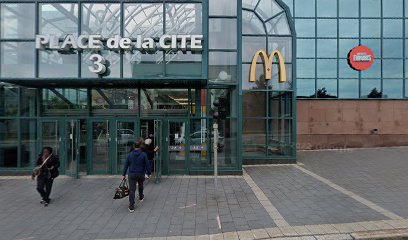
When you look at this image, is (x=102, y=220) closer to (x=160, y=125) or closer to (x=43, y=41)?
(x=160, y=125)

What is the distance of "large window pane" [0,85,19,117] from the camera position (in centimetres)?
976

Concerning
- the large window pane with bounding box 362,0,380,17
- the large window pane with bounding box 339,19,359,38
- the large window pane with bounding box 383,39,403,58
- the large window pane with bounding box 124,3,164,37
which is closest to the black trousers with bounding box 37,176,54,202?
the large window pane with bounding box 124,3,164,37

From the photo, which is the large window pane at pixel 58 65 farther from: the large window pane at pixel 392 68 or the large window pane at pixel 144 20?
the large window pane at pixel 392 68

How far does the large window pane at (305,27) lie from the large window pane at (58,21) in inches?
508

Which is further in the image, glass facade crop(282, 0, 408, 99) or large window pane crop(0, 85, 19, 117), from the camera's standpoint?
glass facade crop(282, 0, 408, 99)

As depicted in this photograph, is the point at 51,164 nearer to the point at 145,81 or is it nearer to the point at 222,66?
the point at 145,81

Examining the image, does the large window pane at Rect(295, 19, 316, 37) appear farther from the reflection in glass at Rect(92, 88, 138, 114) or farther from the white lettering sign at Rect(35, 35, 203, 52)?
the reflection in glass at Rect(92, 88, 138, 114)

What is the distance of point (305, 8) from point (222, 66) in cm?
991

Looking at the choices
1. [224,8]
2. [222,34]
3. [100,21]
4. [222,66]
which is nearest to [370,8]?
[224,8]

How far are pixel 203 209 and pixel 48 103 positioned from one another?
7735 millimetres

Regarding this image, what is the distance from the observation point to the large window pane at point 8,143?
9.65 metres

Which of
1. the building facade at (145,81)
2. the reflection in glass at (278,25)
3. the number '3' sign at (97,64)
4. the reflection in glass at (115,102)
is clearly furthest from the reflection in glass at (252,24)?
the number '3' sign at (97,64)

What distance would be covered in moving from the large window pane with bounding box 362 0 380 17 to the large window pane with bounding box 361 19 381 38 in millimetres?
366

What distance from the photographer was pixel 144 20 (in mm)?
9078
